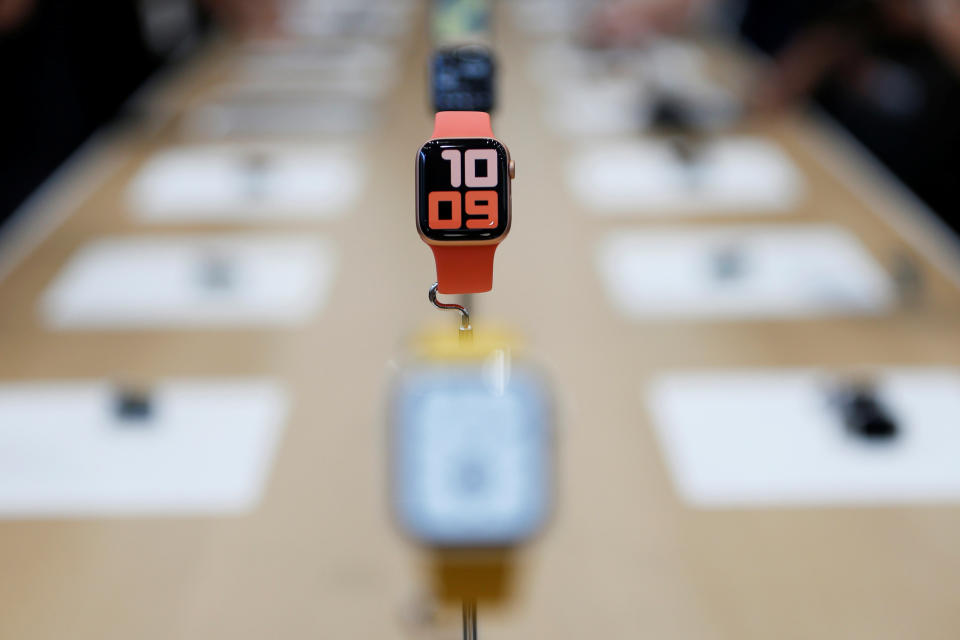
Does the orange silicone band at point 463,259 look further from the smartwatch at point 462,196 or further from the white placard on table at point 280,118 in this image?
the white placard on table at point 280,118

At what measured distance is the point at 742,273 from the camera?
1.83 meters

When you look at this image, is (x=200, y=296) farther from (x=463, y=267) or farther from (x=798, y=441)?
(x=463, y=267)

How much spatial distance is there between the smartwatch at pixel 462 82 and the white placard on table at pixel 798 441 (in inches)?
29.8

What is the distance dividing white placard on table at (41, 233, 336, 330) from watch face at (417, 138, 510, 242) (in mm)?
1259

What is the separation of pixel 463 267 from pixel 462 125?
0.22 ft

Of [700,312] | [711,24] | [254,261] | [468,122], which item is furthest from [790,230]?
[711,24]

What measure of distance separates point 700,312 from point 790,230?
48 centimetres

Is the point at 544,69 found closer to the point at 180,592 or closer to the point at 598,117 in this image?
the point at 598,117

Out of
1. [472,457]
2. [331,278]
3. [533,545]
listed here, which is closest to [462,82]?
[472,457]

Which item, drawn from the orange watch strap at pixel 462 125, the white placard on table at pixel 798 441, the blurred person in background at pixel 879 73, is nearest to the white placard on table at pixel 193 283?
the white placard on table at pixel 798 441

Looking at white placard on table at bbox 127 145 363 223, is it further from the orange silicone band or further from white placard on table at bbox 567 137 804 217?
the orange silicone band

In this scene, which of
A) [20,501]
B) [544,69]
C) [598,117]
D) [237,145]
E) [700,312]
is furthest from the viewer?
[544,69]

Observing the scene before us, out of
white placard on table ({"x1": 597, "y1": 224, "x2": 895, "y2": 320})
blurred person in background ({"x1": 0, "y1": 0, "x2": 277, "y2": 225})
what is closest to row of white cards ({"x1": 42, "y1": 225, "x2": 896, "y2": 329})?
white placard on table ({"x1": 597, "y1": 224, "x2": 895, "y2": 320})

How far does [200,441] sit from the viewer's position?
4.32 ft
